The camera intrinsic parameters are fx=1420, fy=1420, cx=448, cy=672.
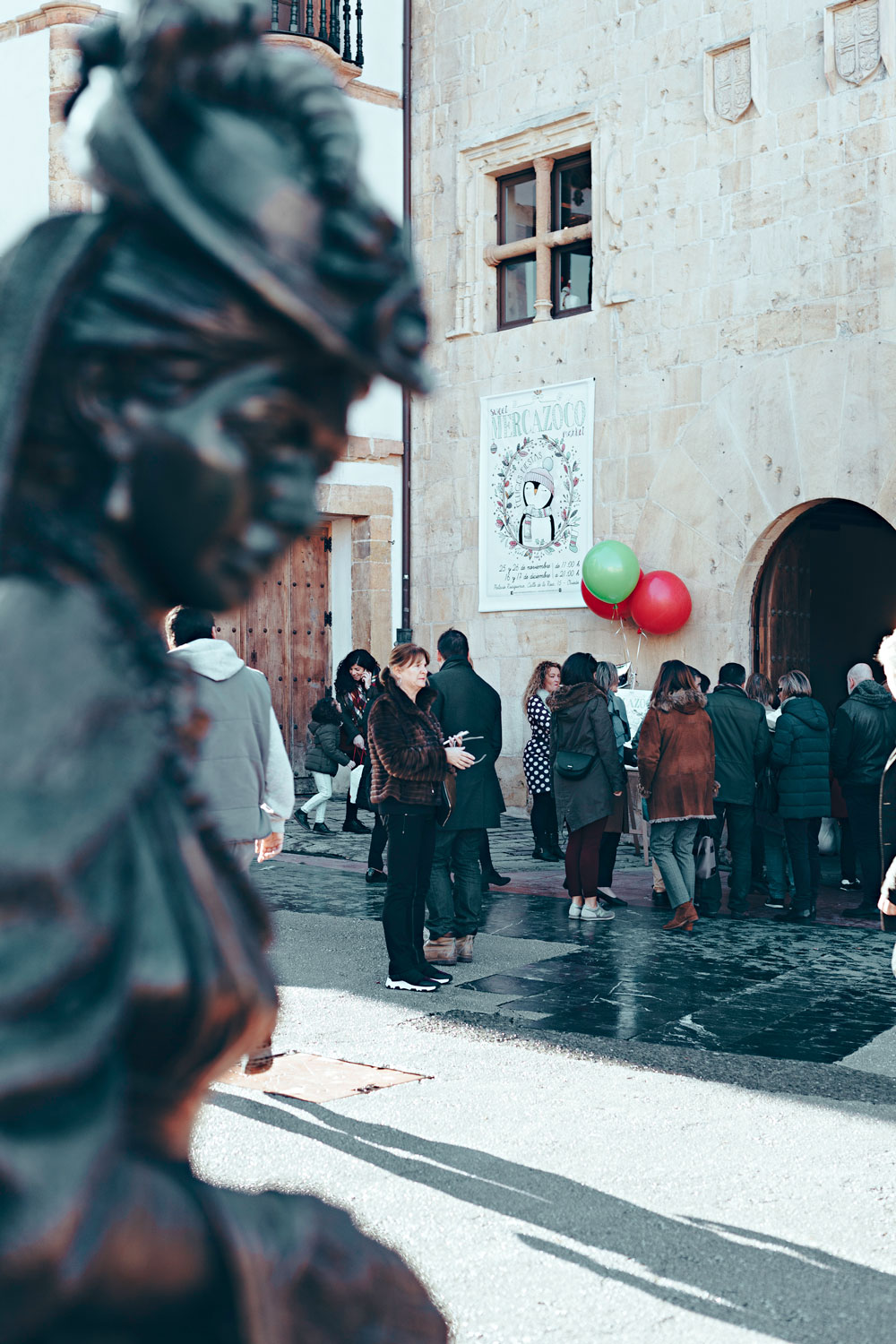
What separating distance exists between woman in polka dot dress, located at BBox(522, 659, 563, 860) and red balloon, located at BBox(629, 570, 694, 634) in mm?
1342

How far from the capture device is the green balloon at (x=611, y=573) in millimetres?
13227

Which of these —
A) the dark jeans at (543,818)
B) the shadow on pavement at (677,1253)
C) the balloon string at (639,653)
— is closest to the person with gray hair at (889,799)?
the shadow on pavement at (677,1253)

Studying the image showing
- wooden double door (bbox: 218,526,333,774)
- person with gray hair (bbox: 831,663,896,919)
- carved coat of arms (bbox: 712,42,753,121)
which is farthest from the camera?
wooden double door (bbox: 218,526,333,774)

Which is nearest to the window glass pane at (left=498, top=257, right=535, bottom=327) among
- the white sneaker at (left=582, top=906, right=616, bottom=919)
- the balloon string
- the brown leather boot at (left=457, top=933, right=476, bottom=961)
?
the balloon string

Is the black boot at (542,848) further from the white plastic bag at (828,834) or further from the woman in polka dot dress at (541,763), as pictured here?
the white plastic bag at (828,834)

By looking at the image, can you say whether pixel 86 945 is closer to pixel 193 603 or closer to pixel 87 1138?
pixel 87 1138

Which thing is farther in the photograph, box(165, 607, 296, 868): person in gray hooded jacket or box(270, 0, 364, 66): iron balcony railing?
box(270, 0, 364, 66): iron balcony railing

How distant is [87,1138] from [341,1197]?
3555 millimetres

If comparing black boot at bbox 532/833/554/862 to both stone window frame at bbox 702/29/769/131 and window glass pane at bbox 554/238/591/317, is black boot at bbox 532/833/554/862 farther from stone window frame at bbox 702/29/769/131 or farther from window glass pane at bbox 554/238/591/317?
stone window frame at bbox 702/29/769/131

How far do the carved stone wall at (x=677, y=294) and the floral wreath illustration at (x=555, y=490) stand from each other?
0.34m

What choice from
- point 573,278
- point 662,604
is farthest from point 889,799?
point 573,278

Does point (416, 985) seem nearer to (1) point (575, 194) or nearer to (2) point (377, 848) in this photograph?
(2) point (377, 848)

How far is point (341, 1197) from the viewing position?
4.10 metres

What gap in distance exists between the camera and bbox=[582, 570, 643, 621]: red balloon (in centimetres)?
1360
